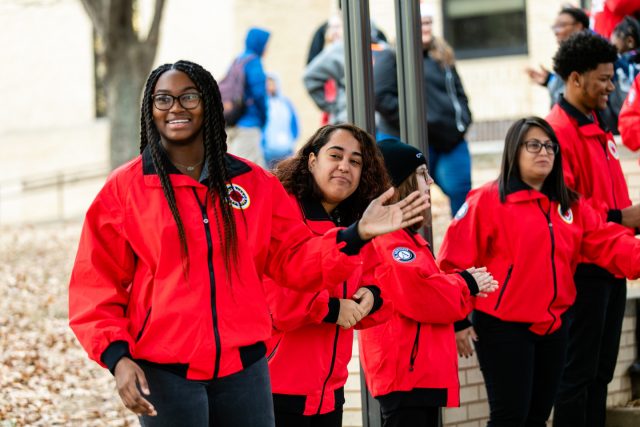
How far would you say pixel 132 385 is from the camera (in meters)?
3.61

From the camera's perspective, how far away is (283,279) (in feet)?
13.6

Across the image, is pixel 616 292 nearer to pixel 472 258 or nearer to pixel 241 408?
pixel 472 258

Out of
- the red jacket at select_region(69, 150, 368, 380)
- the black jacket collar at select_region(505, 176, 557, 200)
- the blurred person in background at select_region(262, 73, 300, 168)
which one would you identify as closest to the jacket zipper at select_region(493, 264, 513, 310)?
the black jacket collar at select_region(505, 176, 557, 200)

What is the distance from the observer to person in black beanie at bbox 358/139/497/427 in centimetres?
484

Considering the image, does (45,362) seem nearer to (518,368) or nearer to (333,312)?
(518,368)

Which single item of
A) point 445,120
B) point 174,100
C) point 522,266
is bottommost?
point 522,266

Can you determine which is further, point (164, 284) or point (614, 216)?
point (614, 216)

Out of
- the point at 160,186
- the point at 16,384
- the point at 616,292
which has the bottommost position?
the point at 16,384

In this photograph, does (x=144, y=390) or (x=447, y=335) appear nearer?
(x=144, y=390)

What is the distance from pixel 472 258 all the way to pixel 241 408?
1.93 m

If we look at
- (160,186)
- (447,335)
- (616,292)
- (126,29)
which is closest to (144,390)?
(160,186)

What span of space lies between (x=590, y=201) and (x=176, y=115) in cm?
283

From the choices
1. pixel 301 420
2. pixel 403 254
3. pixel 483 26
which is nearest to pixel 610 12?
pixel 403 254

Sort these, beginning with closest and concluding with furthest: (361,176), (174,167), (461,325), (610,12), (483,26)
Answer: (174,167), (361,176), (461,325), (610,12), (483,26)
